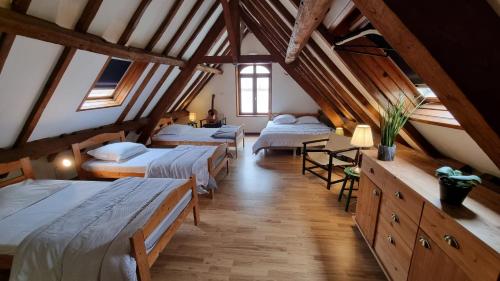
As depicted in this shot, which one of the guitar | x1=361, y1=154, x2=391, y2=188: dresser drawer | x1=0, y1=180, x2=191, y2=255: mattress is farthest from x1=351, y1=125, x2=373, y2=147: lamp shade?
the guitar

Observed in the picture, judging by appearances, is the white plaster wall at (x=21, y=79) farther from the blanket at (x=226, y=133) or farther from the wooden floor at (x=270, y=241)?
the blanket at (x=226, y=133)

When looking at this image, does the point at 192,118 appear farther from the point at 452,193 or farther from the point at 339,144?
the point at 452,193

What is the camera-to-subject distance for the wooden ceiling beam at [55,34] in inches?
60.3

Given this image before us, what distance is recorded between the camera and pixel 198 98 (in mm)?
7254

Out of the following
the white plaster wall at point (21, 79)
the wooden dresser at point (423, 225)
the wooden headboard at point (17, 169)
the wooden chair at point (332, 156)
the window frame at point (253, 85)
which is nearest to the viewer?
the wooden dresser at point (423, 225)

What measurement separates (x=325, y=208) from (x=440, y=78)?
242 centimetres

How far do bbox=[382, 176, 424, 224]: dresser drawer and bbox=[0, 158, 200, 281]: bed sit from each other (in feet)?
5.62

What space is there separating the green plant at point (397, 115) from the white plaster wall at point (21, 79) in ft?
9.51

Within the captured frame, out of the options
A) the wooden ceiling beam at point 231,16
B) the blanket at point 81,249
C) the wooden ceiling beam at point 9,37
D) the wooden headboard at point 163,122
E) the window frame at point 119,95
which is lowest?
the blanket at point 81,249

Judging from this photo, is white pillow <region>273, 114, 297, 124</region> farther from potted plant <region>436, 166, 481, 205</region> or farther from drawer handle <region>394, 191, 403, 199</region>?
potted plant <region>436, 166, 481, 205</region>

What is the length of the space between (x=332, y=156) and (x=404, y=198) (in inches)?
77.6

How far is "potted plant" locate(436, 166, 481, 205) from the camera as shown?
1.20 metres

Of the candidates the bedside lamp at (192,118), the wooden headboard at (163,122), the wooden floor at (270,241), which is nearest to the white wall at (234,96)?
the bedside lamp at (192,118)

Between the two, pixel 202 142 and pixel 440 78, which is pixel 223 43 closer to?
pixel 202 142
